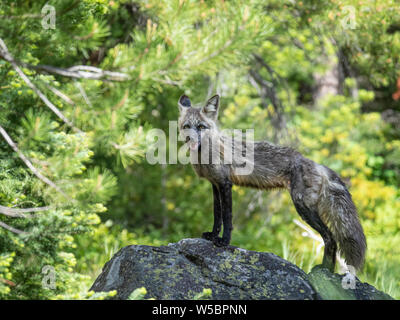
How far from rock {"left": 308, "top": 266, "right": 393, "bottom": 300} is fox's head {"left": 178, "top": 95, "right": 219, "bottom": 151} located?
6.11 ft

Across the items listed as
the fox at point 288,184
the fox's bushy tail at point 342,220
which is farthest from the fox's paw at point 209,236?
the fox's bushy tail at point 342,220

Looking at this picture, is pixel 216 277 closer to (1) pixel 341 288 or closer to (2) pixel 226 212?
(2) pixel 226 212

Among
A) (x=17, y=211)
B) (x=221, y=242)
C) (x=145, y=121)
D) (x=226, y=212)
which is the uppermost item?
(x=145, y=121)

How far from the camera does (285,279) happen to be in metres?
3.98

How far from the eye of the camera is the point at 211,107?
4977mm

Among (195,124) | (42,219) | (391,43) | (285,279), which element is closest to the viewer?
(42,219)

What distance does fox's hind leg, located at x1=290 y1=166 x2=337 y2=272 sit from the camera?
4.76 m

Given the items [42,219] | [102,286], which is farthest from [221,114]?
[42,219]

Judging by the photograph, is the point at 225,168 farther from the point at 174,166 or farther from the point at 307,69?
the point at 307,69

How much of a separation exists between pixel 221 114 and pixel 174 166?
1.50m

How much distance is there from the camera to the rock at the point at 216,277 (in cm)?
381

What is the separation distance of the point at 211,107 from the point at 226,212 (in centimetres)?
124

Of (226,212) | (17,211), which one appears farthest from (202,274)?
(17,211)

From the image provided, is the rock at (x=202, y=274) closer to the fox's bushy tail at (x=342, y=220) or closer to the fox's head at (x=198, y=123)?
the fox's bushy tail at (x=342, y=220)
